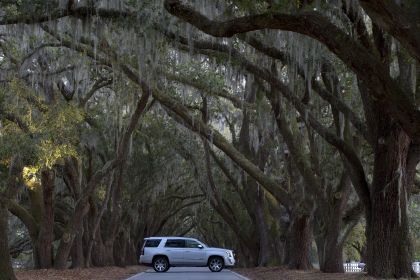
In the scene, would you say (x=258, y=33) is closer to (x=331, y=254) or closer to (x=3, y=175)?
(x=331, y=254)

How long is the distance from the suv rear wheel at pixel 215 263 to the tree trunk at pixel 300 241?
5450mm

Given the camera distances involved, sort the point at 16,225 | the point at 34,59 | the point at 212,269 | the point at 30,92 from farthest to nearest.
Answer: the point at 16,225
the point at 212,269
the point at 34,59
the point at 30,92

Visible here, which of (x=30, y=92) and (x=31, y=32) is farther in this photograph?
(x=30, y=92)

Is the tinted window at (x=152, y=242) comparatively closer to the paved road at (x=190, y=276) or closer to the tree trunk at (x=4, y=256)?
the paved road at (x=190, y=276)

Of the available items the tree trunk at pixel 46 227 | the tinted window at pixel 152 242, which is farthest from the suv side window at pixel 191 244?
the tree trunk at pixel 46 227

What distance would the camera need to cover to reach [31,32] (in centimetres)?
1412

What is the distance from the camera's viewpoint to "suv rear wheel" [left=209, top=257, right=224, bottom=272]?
26.3m

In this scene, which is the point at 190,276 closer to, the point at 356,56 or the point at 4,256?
the point at 4,256

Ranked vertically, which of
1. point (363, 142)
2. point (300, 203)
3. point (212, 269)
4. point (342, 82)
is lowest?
point (212, 269)

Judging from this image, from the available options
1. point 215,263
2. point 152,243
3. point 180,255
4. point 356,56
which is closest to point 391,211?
point 356,56

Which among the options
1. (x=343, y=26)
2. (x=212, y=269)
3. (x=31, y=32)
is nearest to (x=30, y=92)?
(x=31, y=32)

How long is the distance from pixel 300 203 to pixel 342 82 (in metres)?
5.08

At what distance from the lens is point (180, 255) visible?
2645 centimetres

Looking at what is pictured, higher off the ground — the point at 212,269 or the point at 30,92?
the point at 30,92
